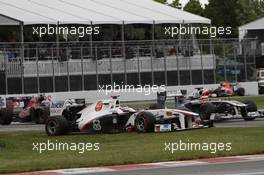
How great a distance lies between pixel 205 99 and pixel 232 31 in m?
70.3

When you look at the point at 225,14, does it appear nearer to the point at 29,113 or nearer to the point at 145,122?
the point at 29,113

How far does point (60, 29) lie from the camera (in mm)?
49906

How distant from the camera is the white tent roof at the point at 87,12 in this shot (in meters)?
48.2

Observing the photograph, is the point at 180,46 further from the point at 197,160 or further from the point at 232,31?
the point at 232,31

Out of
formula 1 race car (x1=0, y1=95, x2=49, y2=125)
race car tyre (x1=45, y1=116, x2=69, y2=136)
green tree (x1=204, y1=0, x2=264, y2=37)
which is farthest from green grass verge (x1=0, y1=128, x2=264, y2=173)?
green tree (x1=204, y1=0, x2=264, y2=37)

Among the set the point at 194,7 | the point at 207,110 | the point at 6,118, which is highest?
the point at 194,7

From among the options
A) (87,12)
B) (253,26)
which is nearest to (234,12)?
(253,26)

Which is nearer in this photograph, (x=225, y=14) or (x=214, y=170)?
(x=214, y=170)

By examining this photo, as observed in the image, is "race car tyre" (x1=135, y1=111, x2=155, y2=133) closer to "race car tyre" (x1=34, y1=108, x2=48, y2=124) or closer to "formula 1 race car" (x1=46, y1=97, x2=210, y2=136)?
"formula 1 race car" (x1=46, y1=97, x2=210, y2=136)

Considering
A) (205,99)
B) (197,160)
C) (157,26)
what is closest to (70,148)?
(197,160)

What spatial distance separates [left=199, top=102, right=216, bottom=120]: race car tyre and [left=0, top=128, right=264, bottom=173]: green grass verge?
309cm

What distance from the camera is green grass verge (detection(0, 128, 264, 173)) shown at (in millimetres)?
15695

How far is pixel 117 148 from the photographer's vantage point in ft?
60.3

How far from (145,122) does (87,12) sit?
103ft
